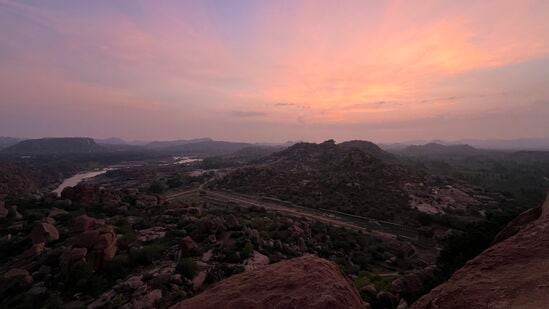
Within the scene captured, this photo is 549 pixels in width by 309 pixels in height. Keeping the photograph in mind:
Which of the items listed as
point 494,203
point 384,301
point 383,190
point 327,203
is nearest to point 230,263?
point 384,301

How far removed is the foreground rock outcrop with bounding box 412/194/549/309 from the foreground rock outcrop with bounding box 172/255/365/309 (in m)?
1.96

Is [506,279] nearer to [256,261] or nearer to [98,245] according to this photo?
[256,261]

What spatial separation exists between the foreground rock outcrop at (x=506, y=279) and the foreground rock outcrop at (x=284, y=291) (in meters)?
1.96

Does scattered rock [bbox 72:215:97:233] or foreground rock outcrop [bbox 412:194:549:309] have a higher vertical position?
foreground rock outcrop [bbox 412:194:549:309]

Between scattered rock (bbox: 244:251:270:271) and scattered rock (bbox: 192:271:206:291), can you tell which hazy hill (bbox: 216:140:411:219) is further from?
scattered rock (bbox: 192:271:206:291)

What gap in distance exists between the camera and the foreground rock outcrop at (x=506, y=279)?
5.24 m

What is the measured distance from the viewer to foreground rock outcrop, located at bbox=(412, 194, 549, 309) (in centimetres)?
524

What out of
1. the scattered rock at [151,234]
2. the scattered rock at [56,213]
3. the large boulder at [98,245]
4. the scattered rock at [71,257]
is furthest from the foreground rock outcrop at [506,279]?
the scattered rock at [56,213]

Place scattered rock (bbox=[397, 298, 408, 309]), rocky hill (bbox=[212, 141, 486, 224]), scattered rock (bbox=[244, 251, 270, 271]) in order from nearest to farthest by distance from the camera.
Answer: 1. scattered rock (bbox=[397, 298, 408, 309])
2. scattered rock (bbox=[244, 251, 270, 271])
3. rocky hill (bbox=[212, 141, 486, 224])

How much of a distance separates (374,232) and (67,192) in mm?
38035

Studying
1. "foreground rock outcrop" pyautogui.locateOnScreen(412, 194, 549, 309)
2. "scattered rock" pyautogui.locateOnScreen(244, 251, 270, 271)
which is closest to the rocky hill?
"scattered rock" pyautogui.locateOnScreen(244, 251, 270, 271)

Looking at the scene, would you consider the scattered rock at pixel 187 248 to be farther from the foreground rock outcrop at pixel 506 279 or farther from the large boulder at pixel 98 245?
the foreground rock outcrop at pixel 506 279

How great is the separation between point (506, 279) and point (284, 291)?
Answer: 4.90 meters

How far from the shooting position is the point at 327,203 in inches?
2079
